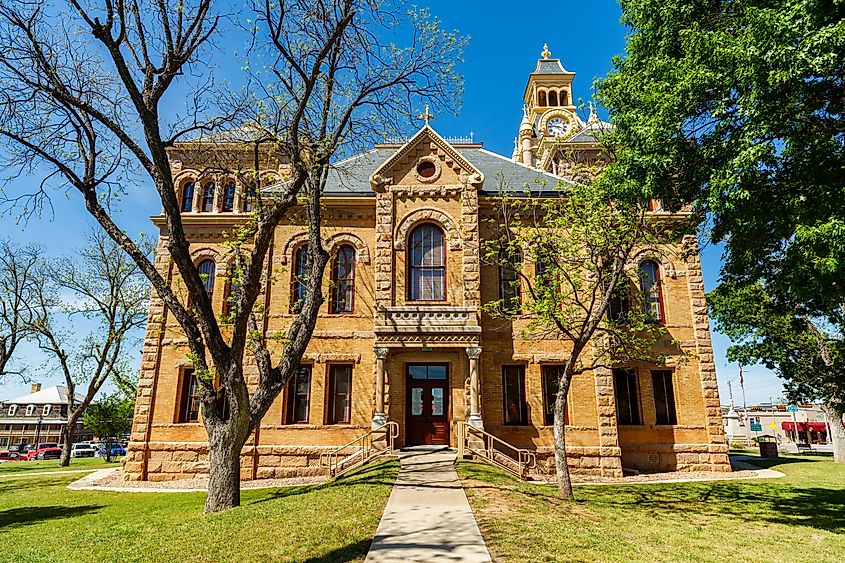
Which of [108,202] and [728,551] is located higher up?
[108,202]

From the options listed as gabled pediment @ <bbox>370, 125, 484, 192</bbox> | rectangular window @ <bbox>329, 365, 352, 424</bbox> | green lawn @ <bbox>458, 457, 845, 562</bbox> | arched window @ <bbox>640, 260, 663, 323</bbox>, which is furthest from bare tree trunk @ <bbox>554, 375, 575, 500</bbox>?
gabled pediment @ <bbox>370, 125, 484, 192</bbox>

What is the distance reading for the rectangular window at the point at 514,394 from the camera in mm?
18531

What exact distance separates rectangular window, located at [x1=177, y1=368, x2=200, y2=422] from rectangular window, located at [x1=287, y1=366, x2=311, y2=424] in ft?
12.3

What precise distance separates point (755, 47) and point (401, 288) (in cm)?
1329

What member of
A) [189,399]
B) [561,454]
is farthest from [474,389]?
[189,399]

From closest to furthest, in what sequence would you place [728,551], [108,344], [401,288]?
[728,551] < [401,288] < [108,344]

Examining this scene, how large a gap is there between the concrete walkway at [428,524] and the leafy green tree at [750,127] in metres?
7.01

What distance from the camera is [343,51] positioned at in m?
13.1

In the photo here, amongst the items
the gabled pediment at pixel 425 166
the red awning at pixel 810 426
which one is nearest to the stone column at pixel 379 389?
the gabled pediment at pixel 425 166

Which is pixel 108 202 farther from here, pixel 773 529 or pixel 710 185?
pixel 773 529

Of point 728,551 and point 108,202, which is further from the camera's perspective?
point 108,202

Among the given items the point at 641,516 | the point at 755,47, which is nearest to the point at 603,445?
the point at 641,516

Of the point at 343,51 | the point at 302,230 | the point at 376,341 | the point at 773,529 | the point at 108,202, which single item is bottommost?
Answer: the point at 773,529

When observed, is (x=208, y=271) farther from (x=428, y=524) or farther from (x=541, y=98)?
(x=541, y=98)
